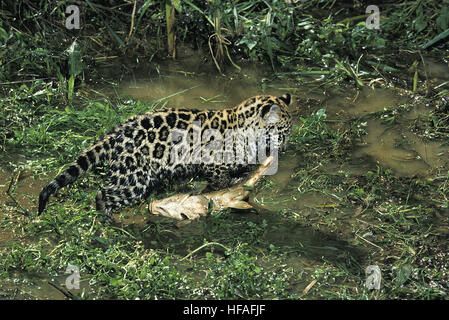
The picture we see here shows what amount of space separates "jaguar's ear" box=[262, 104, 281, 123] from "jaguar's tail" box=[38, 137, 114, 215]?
1562 millimetres

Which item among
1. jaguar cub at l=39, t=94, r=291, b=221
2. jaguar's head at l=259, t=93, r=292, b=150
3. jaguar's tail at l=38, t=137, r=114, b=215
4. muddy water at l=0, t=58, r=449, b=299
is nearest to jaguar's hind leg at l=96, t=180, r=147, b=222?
jaguar cub at l=39, t=94, r=291, b=221

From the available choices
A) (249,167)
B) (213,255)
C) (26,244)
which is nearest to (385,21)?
(249,167)

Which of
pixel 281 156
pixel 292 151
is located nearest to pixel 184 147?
pixel 281 156

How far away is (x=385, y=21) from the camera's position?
9203 mm

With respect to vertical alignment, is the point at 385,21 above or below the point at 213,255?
above

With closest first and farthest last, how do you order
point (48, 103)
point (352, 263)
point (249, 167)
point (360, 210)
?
point (352, 263) < point (360, 210) < point (249, 167) < point (48, 103)

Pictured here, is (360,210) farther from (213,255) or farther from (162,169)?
(162,169)

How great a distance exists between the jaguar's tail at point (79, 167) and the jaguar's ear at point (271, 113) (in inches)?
61.5

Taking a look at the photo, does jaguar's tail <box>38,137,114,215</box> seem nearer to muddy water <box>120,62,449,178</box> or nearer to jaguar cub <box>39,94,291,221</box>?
jaguar cub <box>39,94,291,221</box>

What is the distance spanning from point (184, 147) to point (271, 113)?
3.13 ft

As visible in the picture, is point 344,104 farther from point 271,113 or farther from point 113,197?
point 113,197

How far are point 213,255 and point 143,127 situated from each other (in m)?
1.54
